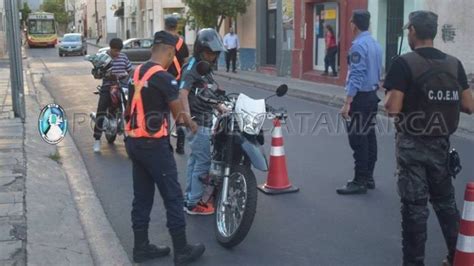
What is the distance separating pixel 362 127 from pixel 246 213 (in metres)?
2.36

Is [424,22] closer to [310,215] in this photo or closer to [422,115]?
[422,115]

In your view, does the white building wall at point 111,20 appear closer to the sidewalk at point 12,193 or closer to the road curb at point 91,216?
the sidewalk at point 12,193

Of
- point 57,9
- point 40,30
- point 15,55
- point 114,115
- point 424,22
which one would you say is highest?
point 57,9

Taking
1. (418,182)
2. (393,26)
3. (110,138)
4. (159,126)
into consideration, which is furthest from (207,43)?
(393,26)

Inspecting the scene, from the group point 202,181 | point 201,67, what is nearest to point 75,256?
point 202,181

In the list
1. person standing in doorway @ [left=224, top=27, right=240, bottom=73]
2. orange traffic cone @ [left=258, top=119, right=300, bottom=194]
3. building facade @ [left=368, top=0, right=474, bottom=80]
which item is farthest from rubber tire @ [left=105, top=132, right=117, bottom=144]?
person standing in doorway @ [left=224, top=27, right=240, bottom=73]

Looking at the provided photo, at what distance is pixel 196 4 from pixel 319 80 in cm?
873

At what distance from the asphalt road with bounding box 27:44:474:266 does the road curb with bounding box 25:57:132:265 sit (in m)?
0.09

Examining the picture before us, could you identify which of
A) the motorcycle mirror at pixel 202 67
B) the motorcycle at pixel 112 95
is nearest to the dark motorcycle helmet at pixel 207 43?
the motorcycle mirror at pixel 202 67

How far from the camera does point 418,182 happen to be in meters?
4.42

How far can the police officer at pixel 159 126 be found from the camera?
15.7ft

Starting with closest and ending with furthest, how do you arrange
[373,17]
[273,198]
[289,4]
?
[273,198]
[373,17]
[289,4]

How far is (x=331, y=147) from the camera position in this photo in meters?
9.94

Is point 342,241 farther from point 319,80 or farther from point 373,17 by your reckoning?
point 319,80
